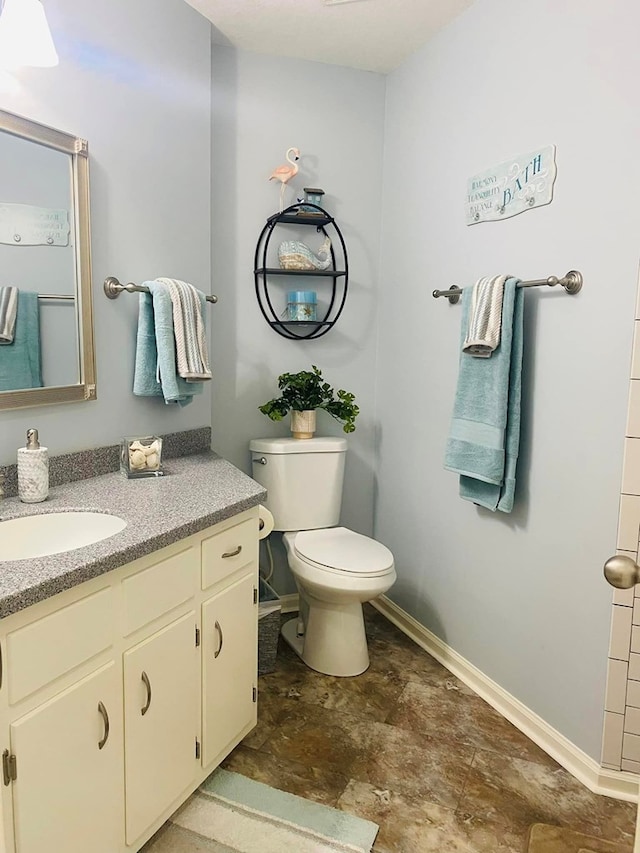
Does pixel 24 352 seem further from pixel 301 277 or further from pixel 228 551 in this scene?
pixel 301 277

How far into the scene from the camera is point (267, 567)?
2.84 m

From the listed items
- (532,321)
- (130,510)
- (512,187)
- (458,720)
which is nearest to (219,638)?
(130,510)

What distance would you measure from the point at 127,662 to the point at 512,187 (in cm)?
183

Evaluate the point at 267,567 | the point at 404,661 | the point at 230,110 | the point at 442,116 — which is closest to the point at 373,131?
the point at 442,116

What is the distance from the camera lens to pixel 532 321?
6.59 feet

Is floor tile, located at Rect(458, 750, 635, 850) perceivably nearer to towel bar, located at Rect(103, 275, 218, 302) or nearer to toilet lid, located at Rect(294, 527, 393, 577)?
toilet lid, located at Rect(294, 527, 393, 577)

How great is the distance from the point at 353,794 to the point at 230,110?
8.19 feet

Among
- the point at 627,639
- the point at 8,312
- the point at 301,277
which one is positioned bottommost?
the point at 627,639

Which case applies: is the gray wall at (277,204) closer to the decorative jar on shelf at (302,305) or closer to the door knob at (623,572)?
the decorative jar on shelf at (302,305)

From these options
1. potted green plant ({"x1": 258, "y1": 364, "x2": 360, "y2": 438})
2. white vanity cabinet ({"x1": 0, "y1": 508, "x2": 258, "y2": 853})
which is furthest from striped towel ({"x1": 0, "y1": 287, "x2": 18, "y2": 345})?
potted green plant ({"x1": 258, "y1": 364, "x2": 360, "y2": 438})

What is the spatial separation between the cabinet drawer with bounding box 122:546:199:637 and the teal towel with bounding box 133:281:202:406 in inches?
26.2

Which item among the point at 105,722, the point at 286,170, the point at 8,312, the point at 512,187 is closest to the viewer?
the point at 105,722

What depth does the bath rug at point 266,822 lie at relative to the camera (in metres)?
1.60

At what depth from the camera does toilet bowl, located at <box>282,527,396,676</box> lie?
88.0 inches
